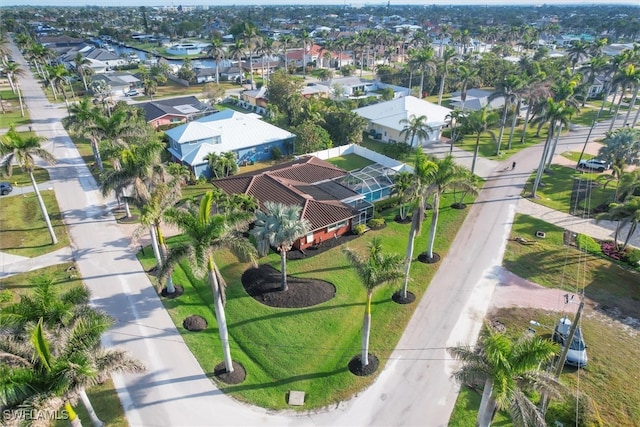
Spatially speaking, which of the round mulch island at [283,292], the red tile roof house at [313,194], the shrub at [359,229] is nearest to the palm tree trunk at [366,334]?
the round mulch island at [283,292]

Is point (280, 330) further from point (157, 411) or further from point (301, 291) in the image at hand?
point (157, 411)

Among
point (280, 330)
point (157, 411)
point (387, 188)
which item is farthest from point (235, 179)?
point (157, 411)

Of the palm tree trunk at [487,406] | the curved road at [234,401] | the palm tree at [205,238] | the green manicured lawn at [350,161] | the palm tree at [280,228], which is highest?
the palm tree at [205,238]

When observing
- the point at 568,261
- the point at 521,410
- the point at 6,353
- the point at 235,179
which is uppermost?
the point at 6,353

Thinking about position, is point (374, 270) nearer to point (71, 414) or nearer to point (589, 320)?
point (71, 414)

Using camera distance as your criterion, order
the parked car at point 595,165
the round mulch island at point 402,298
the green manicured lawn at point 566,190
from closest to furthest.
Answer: the round mulch island at point 402,298
the green manicured lawn at point 566,190
the parked car at point 595,165

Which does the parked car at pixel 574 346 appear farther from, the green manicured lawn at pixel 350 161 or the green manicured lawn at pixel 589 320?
the green manicured lawn at pixel 350 161

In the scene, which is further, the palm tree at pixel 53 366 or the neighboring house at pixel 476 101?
the neighboring house at pixel 476 101
